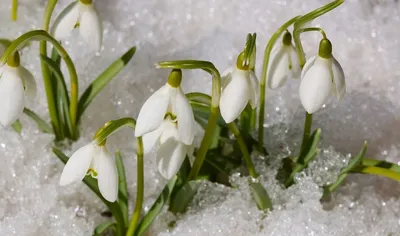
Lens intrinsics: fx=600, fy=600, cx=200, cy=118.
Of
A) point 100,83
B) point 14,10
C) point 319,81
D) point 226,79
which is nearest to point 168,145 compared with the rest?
point 226,79

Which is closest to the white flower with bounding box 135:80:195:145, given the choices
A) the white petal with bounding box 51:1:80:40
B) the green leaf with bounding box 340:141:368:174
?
the white petal with bounding box 51:1:80:40

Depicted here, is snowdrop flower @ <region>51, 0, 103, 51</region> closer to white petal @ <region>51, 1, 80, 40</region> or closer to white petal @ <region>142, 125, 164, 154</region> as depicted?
white petal @ <region>51, 1, 80, 40</region>

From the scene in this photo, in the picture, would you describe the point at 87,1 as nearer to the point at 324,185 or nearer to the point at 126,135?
the point at 126,135

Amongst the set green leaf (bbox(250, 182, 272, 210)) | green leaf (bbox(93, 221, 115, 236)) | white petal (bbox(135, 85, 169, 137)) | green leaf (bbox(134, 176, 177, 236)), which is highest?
white petal (bbox(135, 85, 169, 137))

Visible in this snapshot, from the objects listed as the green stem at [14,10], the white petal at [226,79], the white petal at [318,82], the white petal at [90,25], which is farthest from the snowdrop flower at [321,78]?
the green stem at [14,10]

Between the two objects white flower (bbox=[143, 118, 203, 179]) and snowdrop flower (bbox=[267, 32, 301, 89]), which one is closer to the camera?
white flower (bbox=[143, 118, 203, 179])

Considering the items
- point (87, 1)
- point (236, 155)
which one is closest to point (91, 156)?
point (87, 1)

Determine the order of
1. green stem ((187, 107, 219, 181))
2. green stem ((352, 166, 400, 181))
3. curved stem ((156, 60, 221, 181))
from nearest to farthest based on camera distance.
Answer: curved stem ((156, 60, 221, 181))
green stem ((187, 107, 219, 181))
green stem ((352, 166, 400, 181))
